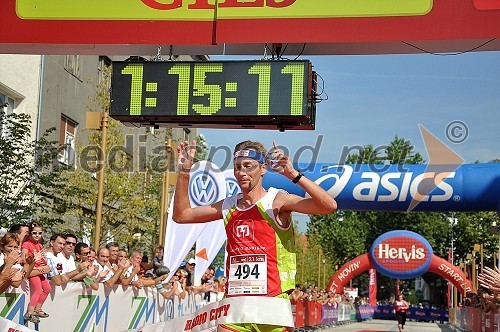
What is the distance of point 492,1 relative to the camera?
9125 millimetres

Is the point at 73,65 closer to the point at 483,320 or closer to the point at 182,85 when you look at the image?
the point at 483,320

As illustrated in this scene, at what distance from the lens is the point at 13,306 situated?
8508mm

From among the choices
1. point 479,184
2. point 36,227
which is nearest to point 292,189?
point 479,184

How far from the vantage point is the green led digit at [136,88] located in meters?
9.46

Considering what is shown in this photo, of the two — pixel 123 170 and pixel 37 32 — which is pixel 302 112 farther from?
pixel 123 170

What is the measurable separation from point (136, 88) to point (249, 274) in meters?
4.49

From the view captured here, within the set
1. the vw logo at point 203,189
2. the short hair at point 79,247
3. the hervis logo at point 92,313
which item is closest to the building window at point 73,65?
the vw logo at point 203,189

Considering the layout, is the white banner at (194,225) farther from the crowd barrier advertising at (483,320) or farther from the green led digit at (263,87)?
the green led digit at (263,87)

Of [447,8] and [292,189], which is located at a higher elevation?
[447,8]

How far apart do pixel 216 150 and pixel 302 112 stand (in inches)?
148

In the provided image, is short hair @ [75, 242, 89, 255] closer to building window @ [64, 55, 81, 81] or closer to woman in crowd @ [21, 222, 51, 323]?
woman in crowd @ [21, 222, 51, 323]

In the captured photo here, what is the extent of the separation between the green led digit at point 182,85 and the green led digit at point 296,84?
1178mm

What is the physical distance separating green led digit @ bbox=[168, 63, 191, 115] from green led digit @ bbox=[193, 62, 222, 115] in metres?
0.10

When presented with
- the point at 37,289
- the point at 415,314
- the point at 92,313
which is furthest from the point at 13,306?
the point at 415,314
